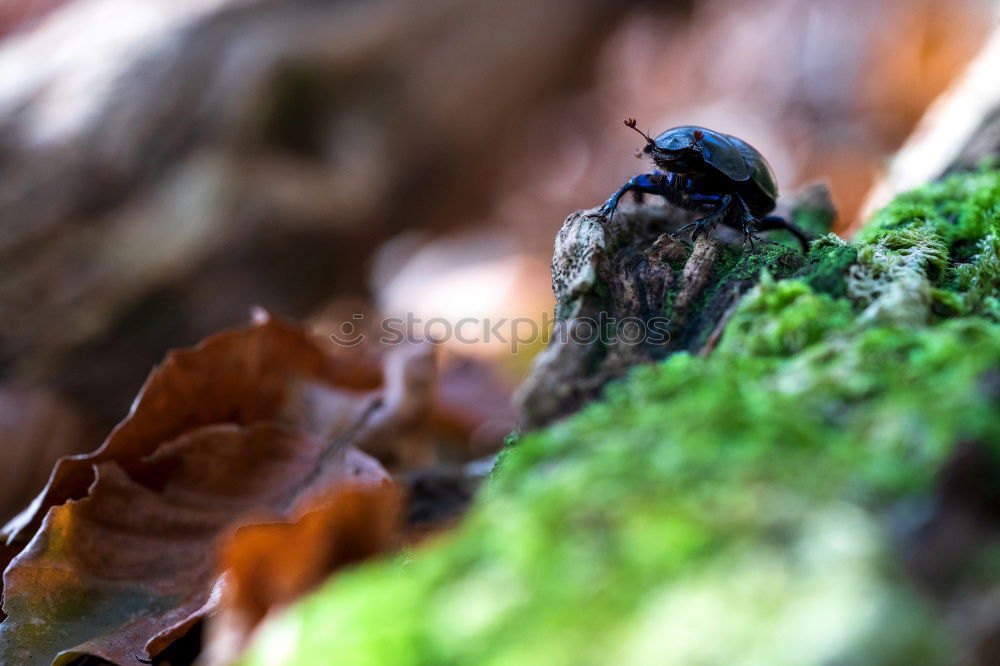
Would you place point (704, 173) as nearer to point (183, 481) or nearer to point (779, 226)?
point (779, 226)

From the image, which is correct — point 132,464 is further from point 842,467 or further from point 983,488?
point 983,488

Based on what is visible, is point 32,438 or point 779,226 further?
point 32,438

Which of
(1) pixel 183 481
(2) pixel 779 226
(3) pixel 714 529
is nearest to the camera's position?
(3) pixel 714 529

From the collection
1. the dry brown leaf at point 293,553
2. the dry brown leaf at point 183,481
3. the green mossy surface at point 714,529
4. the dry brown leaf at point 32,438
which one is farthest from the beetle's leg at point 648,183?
the dry brown leaf at point 32,438

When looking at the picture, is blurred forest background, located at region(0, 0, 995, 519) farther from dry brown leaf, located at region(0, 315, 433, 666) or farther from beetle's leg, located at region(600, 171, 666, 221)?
beetle's leg, located at region(600, 171, 666, 221)

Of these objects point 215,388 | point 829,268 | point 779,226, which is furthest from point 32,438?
point 829,268

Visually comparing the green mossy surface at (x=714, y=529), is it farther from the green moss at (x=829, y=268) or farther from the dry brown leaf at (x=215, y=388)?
the dry brown leaf at (x=215, y=388)
